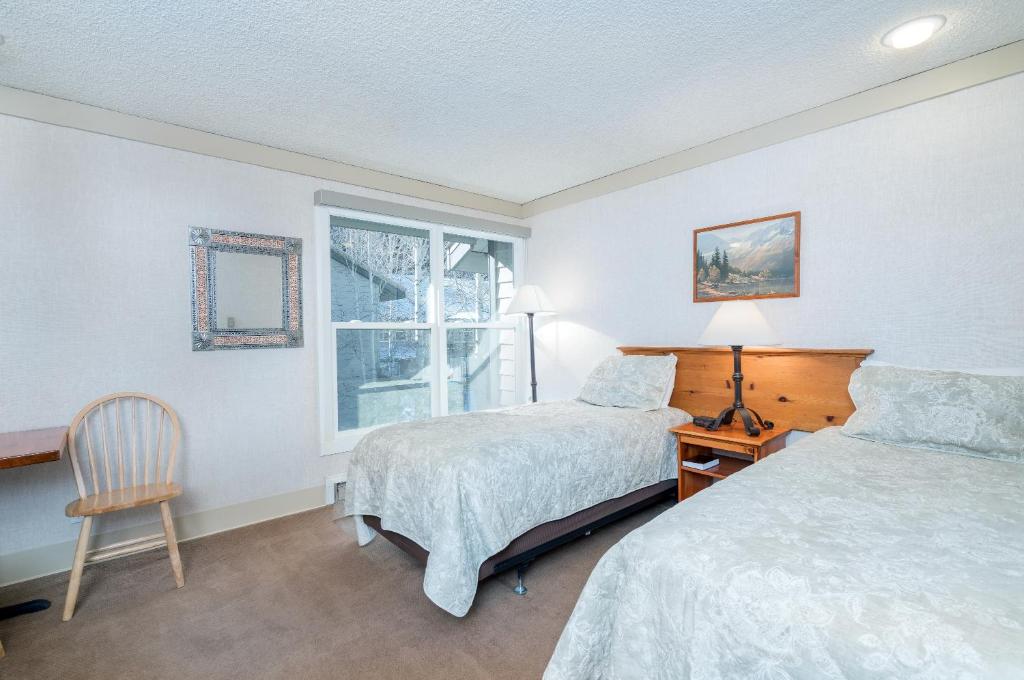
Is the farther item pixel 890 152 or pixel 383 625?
pixel 890 152

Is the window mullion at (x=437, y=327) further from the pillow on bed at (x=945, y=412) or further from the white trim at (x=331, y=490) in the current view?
the pillow on bed at (x=945, y=412)

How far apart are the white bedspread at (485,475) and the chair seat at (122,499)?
0.88 metres

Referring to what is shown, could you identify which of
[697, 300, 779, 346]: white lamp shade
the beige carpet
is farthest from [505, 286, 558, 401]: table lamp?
the beige carpet

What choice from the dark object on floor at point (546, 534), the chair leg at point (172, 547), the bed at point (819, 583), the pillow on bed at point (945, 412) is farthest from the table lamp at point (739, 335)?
the chair leg at point (172, 547)

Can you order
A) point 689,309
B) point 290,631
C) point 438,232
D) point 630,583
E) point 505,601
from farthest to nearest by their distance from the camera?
point 438,232, point 689,309, point 505,601, point 290,631, point 630,583

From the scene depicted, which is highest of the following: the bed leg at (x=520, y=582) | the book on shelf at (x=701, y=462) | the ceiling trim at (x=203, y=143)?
the ceiling trim at (x=203, y=143)

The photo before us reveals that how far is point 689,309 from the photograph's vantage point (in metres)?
3.44

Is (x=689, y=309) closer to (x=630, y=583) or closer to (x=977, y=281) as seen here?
(x=977, y=281)

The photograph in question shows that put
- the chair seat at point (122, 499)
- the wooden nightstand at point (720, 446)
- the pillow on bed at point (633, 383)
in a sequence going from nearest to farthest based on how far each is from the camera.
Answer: the chair seat at point (122, 499) → the wooden nightstand at point (720, 446) → the pillow on bed at point (633, 383)

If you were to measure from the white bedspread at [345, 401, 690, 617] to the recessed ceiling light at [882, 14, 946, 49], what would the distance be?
217cm

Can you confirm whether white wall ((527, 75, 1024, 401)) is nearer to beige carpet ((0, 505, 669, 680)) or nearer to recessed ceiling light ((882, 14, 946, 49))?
recessed ceiling light ((882, 14, 946, 49))

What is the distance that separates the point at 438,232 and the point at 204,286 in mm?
1842

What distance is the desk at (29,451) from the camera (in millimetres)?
1943

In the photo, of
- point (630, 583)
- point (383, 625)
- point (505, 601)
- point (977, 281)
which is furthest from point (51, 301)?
point (977, 281)
